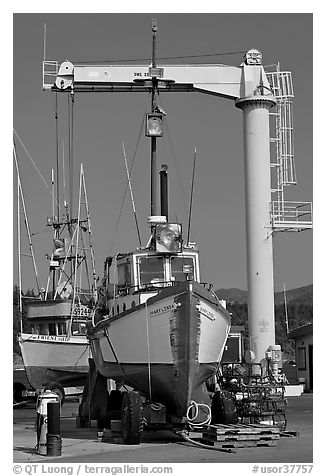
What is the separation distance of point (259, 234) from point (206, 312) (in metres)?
11.2

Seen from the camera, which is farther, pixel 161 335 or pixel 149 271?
pixel 149 271

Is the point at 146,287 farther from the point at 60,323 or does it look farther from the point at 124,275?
the point at 60,323

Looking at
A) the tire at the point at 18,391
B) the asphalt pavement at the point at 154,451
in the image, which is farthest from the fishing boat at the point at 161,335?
the tire at the point at 18,391

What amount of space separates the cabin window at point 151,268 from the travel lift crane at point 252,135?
8.96 m

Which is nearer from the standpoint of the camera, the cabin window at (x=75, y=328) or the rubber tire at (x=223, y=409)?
the rubber tire at (x=223, y=409)

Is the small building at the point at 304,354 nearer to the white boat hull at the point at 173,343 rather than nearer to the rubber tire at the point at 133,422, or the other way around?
the white boat hull at the point at 173,343

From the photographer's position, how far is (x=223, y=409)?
17969 mm

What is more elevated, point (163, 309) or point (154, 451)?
point (163, 309)

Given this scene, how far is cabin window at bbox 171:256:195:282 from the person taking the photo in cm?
1962

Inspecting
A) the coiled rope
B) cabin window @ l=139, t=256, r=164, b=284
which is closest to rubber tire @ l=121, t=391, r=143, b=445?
the coiled rope

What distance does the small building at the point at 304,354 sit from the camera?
36.8 meters

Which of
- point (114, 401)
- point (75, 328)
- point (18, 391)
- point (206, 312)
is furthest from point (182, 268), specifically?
point (18, 391)

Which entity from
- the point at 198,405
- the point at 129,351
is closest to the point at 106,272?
the point at 129,351
